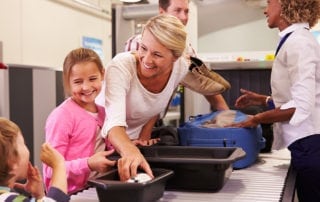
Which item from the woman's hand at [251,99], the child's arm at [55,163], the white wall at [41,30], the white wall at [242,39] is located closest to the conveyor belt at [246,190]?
the child's arm at [55,163]

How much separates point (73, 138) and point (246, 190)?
1.99ft

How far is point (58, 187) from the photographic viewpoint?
3.27 ft

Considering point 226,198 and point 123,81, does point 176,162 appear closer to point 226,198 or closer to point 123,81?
point 226,198

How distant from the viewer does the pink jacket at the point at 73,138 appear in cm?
131

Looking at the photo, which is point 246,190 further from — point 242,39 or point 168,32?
point 242,39

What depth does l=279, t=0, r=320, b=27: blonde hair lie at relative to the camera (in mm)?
1554

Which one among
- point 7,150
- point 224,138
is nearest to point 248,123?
point 224,138

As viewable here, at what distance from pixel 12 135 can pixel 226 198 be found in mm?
598

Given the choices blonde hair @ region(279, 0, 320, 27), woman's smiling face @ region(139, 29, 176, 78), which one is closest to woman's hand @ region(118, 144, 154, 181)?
woman's smiling face @ region(139, 29, 176, 78)

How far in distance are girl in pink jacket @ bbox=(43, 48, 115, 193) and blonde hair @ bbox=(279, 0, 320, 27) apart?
0.75m

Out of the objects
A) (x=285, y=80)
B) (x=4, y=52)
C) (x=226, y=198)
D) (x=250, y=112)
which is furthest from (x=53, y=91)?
(x=226, y=198)

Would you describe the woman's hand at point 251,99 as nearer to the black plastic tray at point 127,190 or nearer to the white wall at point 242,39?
the black plastic tray at point 127,190

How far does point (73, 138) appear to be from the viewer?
4.60 ft

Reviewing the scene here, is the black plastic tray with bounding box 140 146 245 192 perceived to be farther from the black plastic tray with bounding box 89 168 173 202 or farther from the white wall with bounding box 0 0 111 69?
the white wall with bounding box 0 0 111 69
